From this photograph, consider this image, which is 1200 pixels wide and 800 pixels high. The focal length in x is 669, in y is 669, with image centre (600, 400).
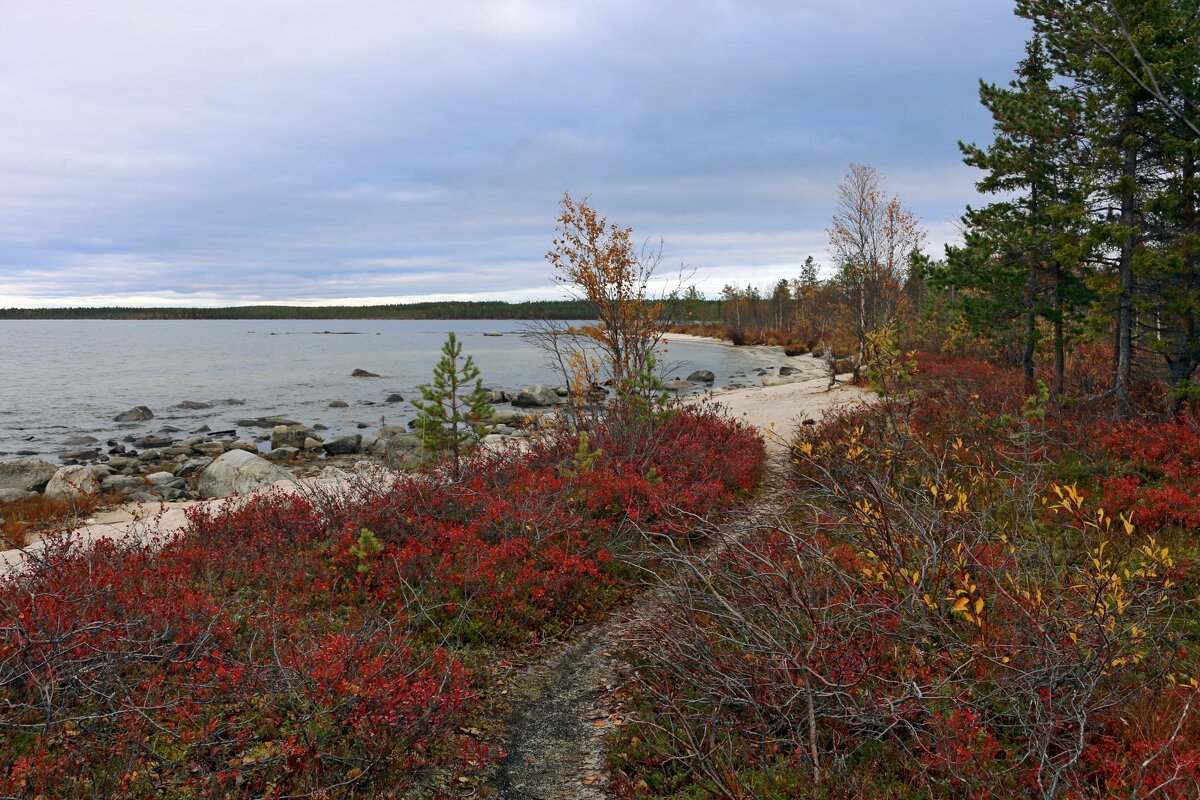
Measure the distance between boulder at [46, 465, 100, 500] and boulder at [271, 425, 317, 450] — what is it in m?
5.79

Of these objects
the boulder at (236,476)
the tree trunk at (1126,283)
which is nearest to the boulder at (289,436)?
the boulder at (236,476)

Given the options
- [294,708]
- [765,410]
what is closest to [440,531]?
[294,708]

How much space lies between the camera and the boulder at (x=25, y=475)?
53.0ft

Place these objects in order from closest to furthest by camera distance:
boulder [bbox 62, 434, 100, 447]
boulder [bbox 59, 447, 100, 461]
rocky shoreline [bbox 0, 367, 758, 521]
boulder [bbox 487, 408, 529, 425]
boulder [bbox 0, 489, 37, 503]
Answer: boulder [bbox 0, 489, 37, 503]
rocky shoreline [bbox 0, 367, 758, 521]
boulder [bbox 59, 447, 100, 461]
boulder [bbox 62, 434, 100, 447]
boulder [bbox 487, 408, 529, 425]

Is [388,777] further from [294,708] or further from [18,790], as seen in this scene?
[18,790]

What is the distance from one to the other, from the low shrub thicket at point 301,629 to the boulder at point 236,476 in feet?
25.9

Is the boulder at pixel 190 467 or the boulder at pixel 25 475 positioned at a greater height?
the boulder at pixel 25 475

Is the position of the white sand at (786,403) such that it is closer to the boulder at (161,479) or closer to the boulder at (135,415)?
the boulder at (161,479)

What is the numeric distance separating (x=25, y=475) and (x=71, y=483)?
2.22 metres

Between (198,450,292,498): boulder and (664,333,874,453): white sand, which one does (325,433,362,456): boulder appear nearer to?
(198,450,292,498): boulder

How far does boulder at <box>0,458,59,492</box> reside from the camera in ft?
53.0

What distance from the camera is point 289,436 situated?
2297 cm

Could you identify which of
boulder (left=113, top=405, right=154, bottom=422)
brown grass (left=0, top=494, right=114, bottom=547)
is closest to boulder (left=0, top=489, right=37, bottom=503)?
brown grass (left=0, top=494, right=114, bottom=547)

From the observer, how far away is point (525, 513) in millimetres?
7391
